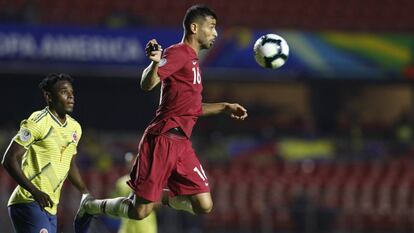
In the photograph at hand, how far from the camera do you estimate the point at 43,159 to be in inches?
285

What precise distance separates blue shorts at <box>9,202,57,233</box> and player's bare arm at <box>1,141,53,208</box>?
0.12 meters

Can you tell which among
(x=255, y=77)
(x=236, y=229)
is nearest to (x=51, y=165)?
(x=236, y=229)

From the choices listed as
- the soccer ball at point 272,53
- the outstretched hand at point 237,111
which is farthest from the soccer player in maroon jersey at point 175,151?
the soccer ball at point 272,53

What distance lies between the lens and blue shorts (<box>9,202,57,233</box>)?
23.1 ft

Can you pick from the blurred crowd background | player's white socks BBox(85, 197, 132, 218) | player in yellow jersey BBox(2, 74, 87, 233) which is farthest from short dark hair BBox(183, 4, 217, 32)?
the blurred crowd background

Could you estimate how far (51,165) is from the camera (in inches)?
287

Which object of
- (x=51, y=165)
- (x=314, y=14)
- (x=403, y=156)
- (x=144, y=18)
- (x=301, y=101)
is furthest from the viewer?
(x=301, y=101)

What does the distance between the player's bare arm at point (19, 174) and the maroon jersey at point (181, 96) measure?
1.31m

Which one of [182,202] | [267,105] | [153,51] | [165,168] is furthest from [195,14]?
[267,105]

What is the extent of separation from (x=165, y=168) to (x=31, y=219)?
132 cm

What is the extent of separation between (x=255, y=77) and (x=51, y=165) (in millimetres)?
17166

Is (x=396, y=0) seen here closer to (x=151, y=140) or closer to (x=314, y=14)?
(x=314, y=14)

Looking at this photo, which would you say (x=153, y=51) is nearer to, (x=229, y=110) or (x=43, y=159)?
(x=43, y=159)

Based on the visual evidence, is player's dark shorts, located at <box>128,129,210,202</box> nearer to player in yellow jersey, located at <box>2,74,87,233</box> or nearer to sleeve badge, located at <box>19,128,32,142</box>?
player in yellow jersey, located at <box>2,74,87,233</box>
